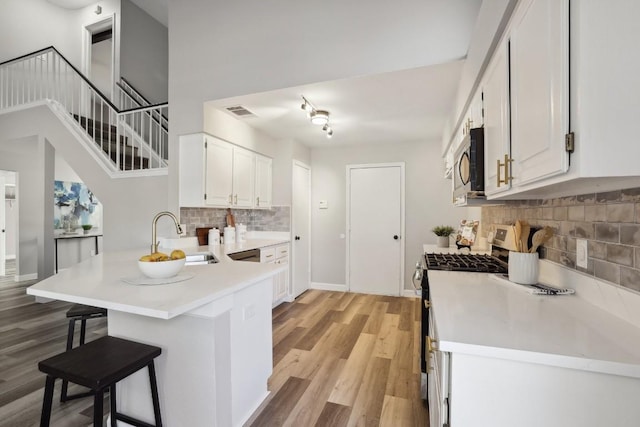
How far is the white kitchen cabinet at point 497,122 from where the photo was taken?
1.40m

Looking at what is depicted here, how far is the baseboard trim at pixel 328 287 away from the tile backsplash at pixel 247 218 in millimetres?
1261

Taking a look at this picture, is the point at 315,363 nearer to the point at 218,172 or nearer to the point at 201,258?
the point at 201,258

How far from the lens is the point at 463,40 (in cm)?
228

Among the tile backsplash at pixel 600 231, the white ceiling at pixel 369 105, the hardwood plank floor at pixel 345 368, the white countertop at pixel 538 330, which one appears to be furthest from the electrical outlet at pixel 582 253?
the white ceiling at pixel 369 105

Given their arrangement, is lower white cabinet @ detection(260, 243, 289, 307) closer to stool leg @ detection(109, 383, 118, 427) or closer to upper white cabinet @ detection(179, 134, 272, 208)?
upper white cabinet @ detection(179, 134, 272, 208)

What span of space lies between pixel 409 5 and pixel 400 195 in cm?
282

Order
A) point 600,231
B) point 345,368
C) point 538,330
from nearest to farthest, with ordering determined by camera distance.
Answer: point 538,330 < point 600,231 < point 345,368

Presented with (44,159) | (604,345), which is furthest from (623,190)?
(44,159)

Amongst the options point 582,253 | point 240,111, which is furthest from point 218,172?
point 582,253

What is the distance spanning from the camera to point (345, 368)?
257 centimetres

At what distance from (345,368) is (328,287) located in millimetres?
2603

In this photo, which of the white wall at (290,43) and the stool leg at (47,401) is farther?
the white wall at (290,43)

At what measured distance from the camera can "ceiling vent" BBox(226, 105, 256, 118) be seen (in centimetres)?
342

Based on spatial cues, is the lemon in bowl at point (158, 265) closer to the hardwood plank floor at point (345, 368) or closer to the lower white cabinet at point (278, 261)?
the hardwood plank floor at point (345, 368)
